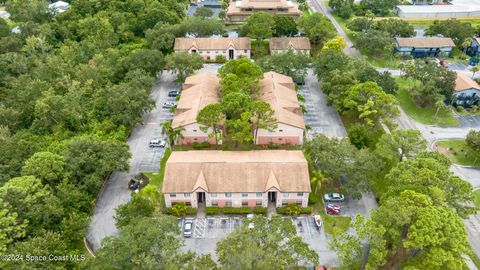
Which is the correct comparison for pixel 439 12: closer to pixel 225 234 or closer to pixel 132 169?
pixel 225 234

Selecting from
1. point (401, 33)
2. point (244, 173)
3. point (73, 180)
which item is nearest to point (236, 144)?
point (244, 173)

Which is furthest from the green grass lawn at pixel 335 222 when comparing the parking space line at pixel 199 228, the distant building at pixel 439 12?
the distant building at pixel 439 12

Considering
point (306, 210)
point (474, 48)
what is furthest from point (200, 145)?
point (474, 48)

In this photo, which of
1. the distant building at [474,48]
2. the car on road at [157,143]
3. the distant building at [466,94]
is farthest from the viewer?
the distant building at [474,48]

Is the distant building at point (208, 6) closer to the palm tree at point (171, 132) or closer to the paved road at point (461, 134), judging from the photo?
the paved road at point (461, 134)

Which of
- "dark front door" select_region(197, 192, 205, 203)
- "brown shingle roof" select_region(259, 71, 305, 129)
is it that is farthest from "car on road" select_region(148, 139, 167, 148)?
"brown shingle roof" select_region(259, 71, 305, 129)

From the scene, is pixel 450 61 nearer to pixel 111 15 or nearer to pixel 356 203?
pixel 356 203
